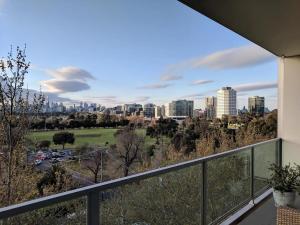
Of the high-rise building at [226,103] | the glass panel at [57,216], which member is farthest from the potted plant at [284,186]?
the high-rise building at [226,103]

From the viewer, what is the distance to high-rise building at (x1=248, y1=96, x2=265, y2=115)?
35.7 ft

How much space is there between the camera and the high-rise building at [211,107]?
1480 cm

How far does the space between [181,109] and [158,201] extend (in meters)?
13.1

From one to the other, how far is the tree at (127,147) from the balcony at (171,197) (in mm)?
12768

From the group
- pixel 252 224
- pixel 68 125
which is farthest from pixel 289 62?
pixel 68 125

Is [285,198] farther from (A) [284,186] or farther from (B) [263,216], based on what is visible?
(B) [263,216]

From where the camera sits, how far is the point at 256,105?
11.5 meters

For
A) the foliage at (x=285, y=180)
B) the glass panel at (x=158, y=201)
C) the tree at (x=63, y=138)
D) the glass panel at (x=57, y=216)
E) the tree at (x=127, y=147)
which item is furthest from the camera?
the tree at (x=127, y=147)

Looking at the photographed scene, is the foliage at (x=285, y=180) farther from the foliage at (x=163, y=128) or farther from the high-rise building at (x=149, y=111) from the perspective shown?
the high-rise building at (x=149, y=111)

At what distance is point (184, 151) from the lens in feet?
55.3

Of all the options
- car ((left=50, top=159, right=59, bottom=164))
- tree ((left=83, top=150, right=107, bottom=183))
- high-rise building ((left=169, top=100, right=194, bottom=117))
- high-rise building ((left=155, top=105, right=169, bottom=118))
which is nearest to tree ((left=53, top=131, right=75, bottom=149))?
car ((left=50, top=159, right=59, bottom=164))

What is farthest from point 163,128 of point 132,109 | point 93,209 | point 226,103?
point 93,209

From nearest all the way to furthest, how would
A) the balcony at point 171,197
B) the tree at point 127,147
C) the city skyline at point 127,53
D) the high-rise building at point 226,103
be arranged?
the balcony at point 171,197, the high-rise building at point 226,103, the city skyline at point 127,53, the tree at point 127,147

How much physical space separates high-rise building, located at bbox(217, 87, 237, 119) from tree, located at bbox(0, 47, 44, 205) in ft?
24.9
